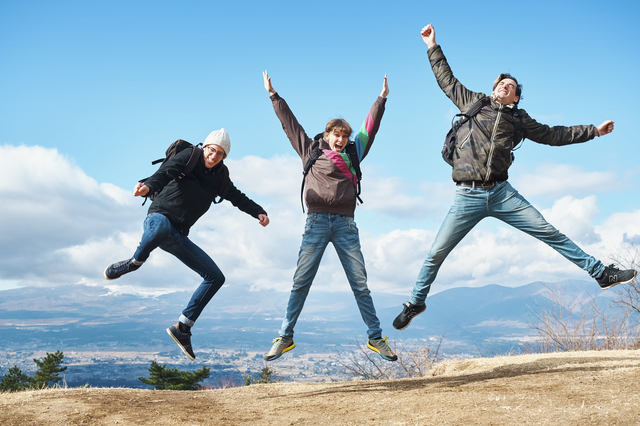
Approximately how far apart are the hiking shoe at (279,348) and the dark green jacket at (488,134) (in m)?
2.72

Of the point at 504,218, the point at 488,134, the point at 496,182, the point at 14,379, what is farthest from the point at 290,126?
the point at 14,379

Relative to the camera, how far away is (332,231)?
544cm

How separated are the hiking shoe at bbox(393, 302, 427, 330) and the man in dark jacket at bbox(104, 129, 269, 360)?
7.38ft

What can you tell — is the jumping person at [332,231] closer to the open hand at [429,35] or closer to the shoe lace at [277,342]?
the shoe lace at [277,342]

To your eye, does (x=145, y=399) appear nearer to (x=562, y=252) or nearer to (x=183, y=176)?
(x=183, y=176)

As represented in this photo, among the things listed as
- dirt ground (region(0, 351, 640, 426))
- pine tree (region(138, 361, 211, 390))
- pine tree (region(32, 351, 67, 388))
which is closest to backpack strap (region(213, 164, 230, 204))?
dirt ground (region(0, 351, 640, 426))

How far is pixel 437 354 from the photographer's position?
14.2 metres

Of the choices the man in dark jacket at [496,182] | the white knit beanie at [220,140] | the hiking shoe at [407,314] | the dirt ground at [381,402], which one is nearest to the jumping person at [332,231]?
the hiking shoe at [407,314]

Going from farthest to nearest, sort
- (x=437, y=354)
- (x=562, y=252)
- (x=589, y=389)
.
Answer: (x=437, y=354)
(x=562, y=252)
(x=589, y=389)

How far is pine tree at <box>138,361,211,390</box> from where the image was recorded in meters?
25.4

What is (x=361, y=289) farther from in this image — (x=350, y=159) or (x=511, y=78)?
(x=511, y=78)

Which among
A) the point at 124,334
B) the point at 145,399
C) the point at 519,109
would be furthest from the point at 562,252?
the point at 124,334

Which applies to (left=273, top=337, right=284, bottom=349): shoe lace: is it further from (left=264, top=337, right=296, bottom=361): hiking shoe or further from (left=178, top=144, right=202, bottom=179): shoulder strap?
(left=178, top=144, right=202, bottom=179): shoulder strap

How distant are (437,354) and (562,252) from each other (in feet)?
31.3
